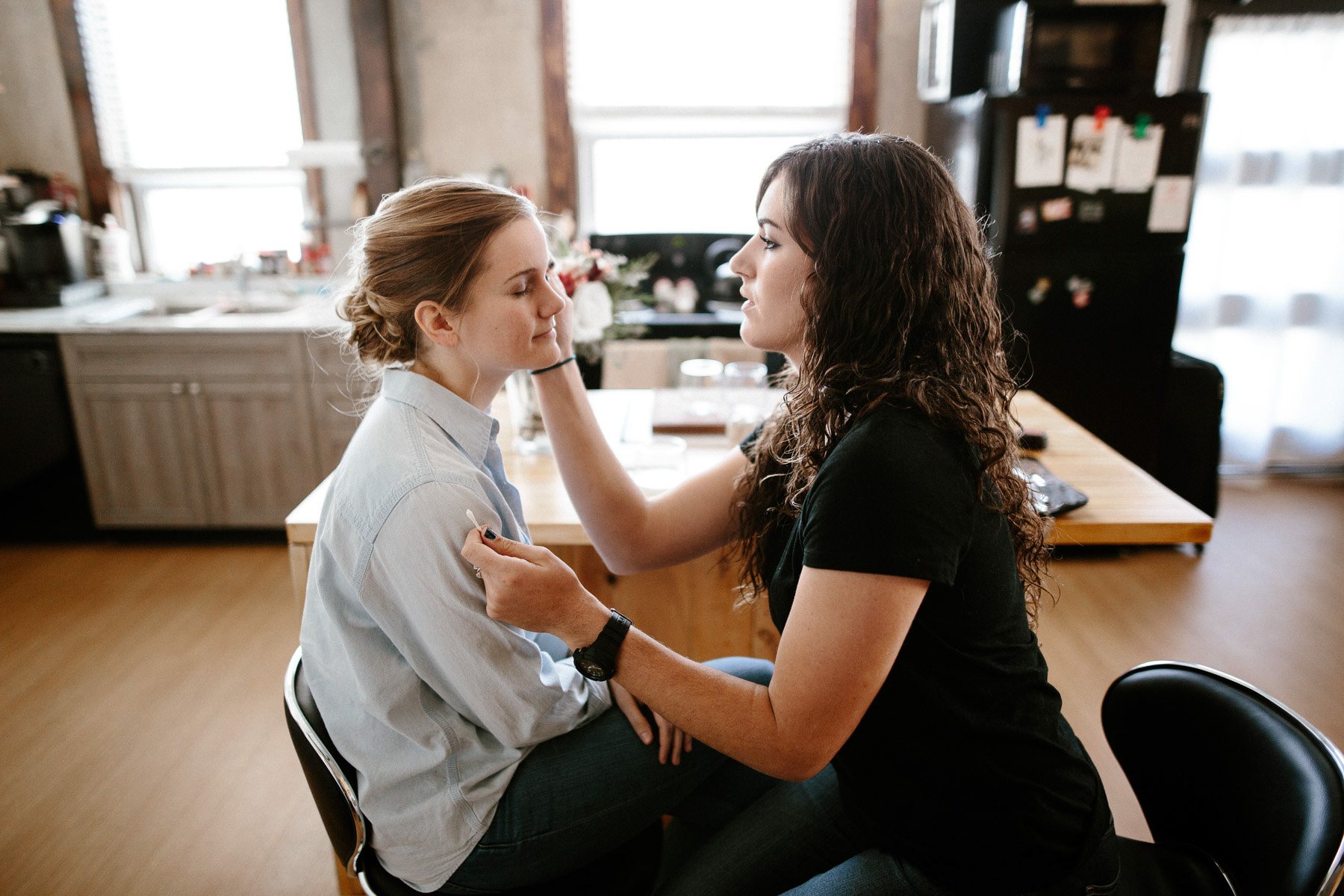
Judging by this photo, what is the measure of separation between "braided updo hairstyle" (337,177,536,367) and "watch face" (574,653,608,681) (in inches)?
20.9

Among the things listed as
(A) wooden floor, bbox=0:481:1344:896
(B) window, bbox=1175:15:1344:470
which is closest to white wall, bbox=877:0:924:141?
(B) window, bbox=1175:15:1344:470

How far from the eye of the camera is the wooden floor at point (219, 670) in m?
1.92

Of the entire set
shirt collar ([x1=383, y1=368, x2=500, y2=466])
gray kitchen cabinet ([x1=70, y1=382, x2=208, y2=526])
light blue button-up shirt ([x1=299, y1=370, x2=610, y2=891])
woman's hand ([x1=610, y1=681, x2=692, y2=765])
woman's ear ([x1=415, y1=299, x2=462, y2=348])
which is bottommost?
gray kitchen cabinet ([x1=70, y1=382, x2=208, y2=526])

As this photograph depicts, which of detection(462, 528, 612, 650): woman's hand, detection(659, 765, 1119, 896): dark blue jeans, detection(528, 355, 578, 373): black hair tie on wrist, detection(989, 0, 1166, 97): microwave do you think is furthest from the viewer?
detection(989, 0, 1166, 97): microwave

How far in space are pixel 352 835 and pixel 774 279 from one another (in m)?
0.89

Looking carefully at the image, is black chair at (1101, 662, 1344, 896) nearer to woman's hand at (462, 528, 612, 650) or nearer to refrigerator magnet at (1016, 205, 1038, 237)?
woman's hand at (462, 528, 612, 650)

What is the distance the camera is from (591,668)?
3.37ft

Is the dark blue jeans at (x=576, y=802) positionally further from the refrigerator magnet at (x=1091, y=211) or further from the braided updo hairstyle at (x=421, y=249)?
the refrigerator magnet at (x=1091, y=211)

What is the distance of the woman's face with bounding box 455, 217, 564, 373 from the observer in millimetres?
1245

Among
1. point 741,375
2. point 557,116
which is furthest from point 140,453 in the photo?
point 741,375

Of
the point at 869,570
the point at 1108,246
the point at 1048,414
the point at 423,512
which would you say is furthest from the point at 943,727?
the point at 1108,246

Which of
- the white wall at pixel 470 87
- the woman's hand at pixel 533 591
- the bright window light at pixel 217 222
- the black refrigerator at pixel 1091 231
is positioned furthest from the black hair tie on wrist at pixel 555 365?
the bright window light at pixel 217 222

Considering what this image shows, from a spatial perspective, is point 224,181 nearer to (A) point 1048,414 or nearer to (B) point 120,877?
(B) point 120,877

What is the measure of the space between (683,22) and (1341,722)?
10.9 feet
